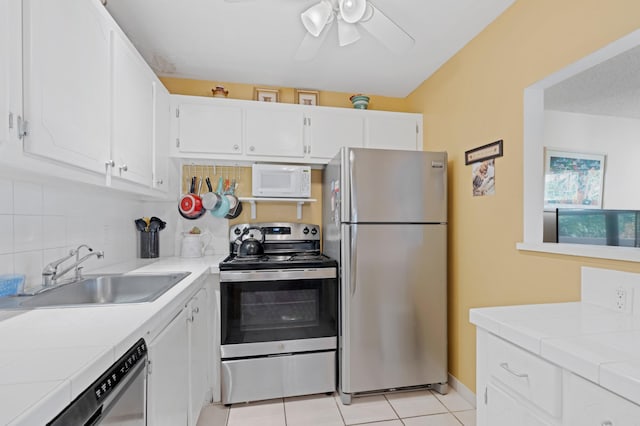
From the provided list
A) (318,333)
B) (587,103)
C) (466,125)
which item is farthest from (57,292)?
(587,103)

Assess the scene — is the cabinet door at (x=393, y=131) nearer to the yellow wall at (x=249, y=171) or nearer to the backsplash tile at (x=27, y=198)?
the yellow wall at (x=249, y=171)

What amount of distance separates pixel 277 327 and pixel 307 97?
193cm

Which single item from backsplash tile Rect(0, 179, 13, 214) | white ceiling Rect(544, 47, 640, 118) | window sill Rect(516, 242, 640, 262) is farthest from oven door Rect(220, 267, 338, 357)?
white ceiling Rect(544, 47, 640, 118)

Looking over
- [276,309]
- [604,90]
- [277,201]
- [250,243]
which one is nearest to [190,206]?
[250,243]

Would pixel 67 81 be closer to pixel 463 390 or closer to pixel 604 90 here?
pixel 463 390

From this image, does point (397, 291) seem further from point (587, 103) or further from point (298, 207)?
point (587, 103)

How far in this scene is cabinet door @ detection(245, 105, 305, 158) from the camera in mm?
2467

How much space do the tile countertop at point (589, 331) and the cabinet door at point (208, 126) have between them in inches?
80.0

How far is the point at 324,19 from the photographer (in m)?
1.52

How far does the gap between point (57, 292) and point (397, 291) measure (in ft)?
6.02

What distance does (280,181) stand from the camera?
2.52 m

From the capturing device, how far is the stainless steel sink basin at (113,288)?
143 centimetres

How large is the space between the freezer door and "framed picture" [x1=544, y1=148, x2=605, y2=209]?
5.93 ft

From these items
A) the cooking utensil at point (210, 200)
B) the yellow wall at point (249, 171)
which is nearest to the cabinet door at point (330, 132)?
the yellow wall at point (249, 171)
